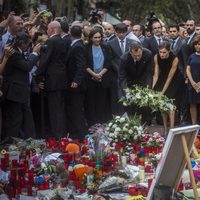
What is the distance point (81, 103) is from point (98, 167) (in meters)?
4.02

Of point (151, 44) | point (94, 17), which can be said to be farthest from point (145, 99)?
point (94, 17)

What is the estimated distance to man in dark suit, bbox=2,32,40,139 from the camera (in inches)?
417

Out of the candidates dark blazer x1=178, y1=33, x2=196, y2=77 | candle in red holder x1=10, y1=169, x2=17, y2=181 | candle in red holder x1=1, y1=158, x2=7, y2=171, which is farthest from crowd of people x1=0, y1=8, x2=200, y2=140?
candle in red holder x1=10, y1=169, x2=17, y2=181

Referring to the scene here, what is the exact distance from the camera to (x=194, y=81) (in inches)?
524

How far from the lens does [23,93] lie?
10.7 meters

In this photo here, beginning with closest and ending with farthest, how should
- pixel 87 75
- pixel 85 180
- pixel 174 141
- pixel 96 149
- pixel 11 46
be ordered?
pixel 174 141 → pixel 85 180 → pixel 96 149 → pixel 11 46 → pixel 87 75

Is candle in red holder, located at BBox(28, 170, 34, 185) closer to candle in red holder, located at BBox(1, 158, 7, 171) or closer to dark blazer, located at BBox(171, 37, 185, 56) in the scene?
candle in red holder, located at BBox(1, 158, 7, 171)

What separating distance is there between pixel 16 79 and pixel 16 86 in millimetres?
132

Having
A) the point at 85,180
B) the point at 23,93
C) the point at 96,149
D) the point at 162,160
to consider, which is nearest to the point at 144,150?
the point at 96,149

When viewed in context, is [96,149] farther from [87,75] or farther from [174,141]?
[87,75]

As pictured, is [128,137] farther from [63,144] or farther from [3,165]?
[3,165]

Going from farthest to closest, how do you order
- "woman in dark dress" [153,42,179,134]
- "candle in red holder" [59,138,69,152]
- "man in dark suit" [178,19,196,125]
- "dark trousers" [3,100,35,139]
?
"man in dark suit" [178,19,196,125] → "woman in dark dress" [153,42,179,134] → "dark trousers" [3,100,35,139] → "candle in red holder" [59,138,69,152]

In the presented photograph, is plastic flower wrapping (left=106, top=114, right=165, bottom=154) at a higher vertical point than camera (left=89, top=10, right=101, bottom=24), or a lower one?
lower

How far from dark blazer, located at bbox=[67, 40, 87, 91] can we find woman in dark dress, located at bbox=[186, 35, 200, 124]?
243cm
